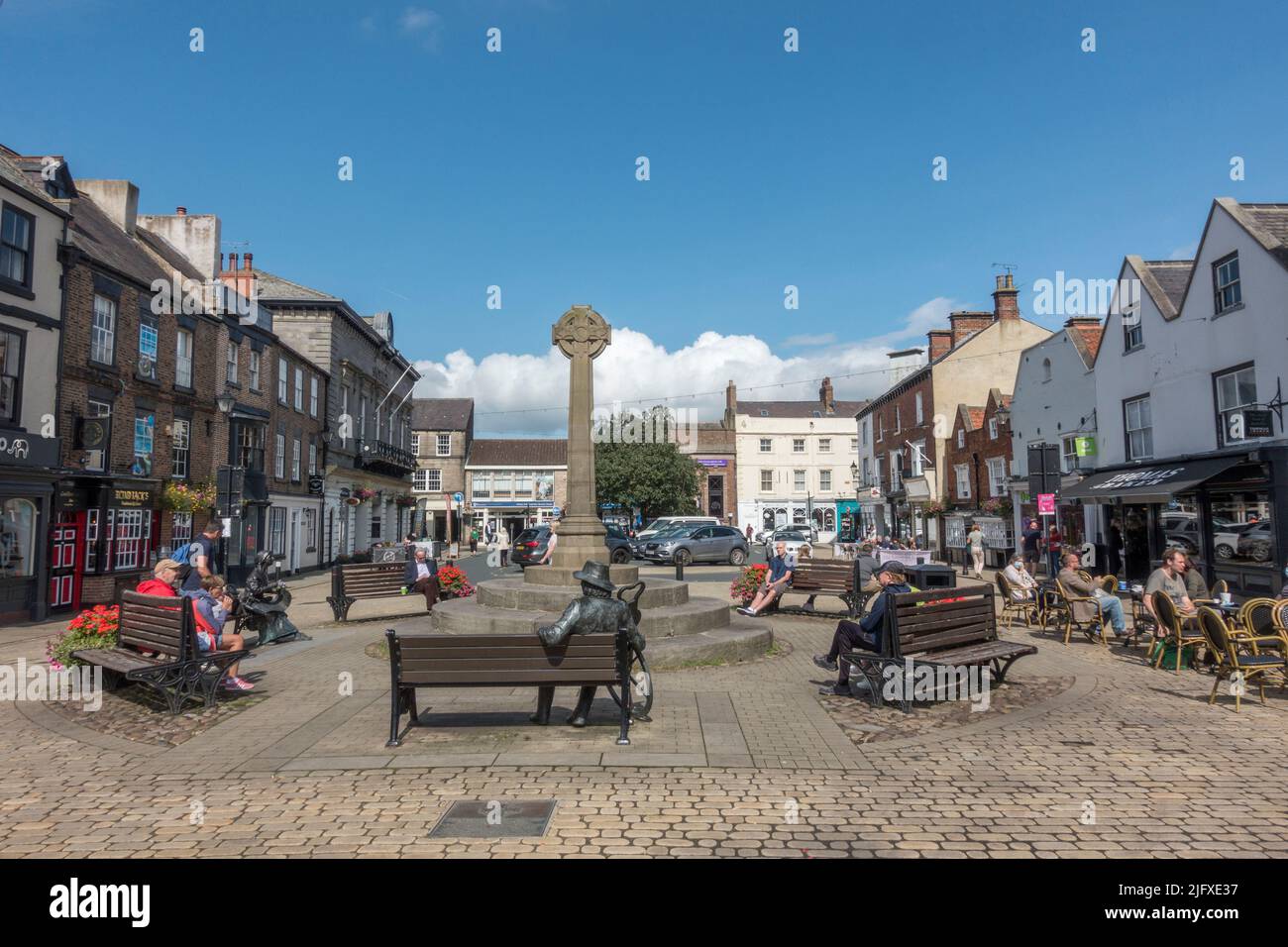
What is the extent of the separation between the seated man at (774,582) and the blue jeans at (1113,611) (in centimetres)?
489

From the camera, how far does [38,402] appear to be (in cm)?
1644

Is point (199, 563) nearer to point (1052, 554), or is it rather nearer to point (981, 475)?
point (1052, 554)

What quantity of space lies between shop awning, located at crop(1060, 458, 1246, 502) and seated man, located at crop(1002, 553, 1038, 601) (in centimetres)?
625

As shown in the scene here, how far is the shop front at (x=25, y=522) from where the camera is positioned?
15.2 metres

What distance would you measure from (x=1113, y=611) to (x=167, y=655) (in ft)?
40.6

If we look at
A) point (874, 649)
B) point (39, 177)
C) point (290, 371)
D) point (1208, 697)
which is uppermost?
point (39, 177)

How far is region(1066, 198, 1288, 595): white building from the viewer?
51.2 feet

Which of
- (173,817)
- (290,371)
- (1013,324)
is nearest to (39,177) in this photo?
(290,371)

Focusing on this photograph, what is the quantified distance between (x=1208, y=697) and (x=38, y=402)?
21193 millimetres

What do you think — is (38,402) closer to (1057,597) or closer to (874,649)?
(874,649)

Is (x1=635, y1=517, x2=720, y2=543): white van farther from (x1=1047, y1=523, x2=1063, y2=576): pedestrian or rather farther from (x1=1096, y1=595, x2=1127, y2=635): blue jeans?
(x1=1096, y1=595, x2=1127, y2=635): blue jeans

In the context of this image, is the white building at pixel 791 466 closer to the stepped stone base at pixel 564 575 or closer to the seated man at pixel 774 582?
the seated man at pixel 774 582

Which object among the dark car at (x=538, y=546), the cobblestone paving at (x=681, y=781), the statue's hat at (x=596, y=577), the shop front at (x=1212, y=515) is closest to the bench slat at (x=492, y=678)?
the cobblestone paving at (x=681, y=781)

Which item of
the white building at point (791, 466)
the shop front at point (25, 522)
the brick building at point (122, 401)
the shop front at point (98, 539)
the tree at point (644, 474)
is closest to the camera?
the shop front at point (25, 522)
